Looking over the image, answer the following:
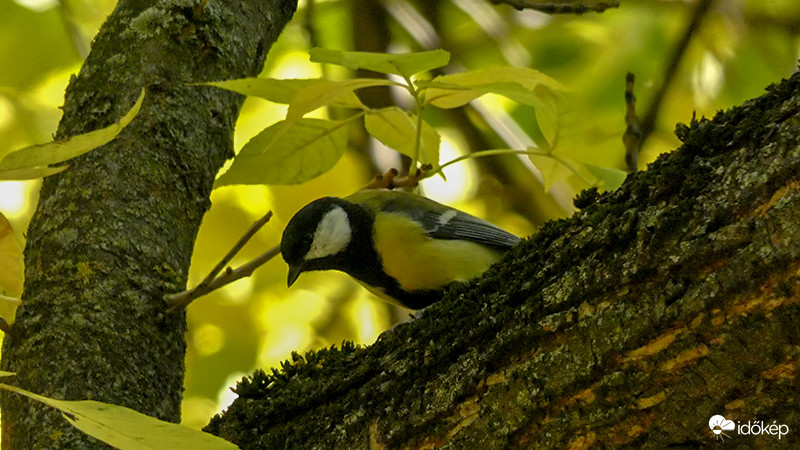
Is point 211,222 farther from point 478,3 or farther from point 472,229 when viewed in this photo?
point 478,3

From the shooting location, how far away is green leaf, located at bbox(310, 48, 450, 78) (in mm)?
1351

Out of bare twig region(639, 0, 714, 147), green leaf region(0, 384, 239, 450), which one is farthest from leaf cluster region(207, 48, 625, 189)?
bare twig region(639, 0, 714, 147)

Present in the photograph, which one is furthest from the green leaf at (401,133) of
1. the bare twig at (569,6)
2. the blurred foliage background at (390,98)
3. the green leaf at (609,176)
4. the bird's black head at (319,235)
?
the blurred foliage background at (390,98)

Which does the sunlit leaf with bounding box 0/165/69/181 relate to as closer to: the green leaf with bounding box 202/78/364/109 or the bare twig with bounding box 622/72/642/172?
the green leaf with bounding box 202/78/364/109

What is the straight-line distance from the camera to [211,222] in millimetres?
2867

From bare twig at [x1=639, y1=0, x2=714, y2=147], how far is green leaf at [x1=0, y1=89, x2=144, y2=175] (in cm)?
210

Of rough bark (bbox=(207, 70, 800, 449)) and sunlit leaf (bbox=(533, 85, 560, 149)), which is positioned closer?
rough bark (bbox=(207, 70, 800, 449))

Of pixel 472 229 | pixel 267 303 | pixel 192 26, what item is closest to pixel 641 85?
pixel 472 229

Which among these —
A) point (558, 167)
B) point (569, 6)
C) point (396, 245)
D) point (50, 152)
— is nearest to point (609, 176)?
point (558, 167)

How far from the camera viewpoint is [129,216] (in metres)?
1.75

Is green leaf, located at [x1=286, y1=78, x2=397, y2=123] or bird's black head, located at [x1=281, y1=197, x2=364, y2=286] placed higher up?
bird's black head, located at [x1=281, y1=197, x2=364, y2=286]

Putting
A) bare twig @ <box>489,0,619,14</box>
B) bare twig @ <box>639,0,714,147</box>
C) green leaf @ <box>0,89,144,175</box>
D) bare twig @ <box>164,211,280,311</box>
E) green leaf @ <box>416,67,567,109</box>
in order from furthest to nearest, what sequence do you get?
bare twig @ <box>639,0,714,147</box> → bare twig @ <box>489,0,619,14</box> → bare twig @ <box>164,211,280,311</box> → green leaf @ <box>416,67,567,109</box> → green leaf @ <box>0,89,144,175</box>

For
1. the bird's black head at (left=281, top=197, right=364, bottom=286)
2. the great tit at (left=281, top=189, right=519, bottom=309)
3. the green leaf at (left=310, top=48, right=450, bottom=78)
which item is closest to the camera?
the green leaf at (left=310, top=48, right=450, bottom=78)

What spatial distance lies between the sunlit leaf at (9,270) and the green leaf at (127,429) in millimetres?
537
